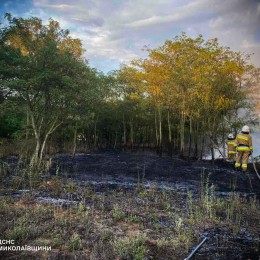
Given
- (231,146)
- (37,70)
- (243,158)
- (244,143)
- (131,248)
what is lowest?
(131,248)

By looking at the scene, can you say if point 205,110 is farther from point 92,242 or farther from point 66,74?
point 92,242

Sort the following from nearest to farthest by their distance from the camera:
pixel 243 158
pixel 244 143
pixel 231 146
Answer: pixel 244 143 → pixel 243 158 → pixel 231 146

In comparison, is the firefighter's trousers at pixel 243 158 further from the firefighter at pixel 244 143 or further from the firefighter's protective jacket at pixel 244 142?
the firefighter's protective jacket at pixel 244 142

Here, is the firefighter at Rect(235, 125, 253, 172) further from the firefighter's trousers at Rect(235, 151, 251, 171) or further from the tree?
the tree

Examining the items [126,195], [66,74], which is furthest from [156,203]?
[66,74]

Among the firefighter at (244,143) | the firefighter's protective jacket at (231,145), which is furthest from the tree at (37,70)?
the firefighter's protective jacket at (231,145)

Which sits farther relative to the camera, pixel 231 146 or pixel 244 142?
pixel 231 146

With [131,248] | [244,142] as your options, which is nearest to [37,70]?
[244,142]

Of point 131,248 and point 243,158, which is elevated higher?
point 243,158

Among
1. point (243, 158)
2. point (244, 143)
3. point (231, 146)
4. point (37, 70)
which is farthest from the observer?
point (231, 146)

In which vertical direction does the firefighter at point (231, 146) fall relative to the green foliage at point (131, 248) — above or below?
above

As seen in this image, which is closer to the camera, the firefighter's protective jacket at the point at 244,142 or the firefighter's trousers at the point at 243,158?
the firefighter's protective jacket at the point at 244,142

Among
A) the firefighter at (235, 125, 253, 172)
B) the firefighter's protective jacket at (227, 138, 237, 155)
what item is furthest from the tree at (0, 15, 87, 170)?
the firefighter's protective jacket at (227, 138, 237, 155)

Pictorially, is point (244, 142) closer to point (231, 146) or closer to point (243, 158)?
point (243, 158)
